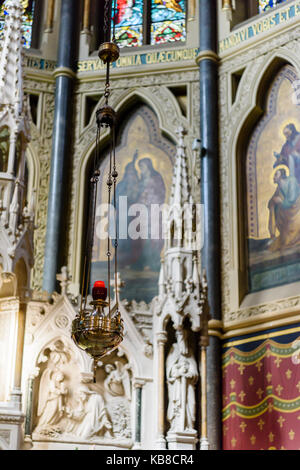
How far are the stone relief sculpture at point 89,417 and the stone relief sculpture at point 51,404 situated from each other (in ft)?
0.41

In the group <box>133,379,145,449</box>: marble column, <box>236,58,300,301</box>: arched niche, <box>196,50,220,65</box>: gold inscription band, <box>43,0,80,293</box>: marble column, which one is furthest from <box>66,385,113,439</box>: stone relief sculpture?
<box>196,50,220,65</box>: gold inscription band

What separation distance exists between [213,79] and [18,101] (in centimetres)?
397

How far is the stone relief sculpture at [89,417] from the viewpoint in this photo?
852 centimetres

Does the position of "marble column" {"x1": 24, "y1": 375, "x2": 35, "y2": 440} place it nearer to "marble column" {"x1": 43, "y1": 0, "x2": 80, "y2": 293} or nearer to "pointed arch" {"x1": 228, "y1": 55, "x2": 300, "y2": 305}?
"marble column" {"x1": 43, "y1": 0, "x2": 80, "y2": 293}

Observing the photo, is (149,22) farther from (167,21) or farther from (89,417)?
(89,417)

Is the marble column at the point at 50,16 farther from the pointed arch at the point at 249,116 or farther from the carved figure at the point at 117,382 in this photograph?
the carved figure at the point at 117,382

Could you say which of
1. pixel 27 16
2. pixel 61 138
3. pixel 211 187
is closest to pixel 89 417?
pixel 211 187

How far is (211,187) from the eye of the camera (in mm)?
11789

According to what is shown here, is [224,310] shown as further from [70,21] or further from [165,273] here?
[70,21]

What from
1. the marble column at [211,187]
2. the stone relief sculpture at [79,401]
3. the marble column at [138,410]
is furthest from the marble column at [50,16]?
the marble column at [138,410]

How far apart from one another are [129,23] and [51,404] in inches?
317

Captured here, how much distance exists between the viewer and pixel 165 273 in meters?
9.15
